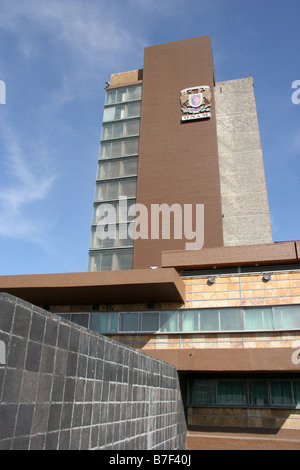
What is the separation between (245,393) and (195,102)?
24.4m

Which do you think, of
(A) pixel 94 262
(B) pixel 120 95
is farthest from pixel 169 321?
(B) pixel 120 95

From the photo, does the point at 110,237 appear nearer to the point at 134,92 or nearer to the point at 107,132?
the point at 107,132

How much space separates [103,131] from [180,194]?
437 inches

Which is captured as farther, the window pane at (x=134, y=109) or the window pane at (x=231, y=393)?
the window pane at (x=134, y=109)

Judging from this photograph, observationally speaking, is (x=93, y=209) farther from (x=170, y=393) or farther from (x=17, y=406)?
(x=17, y=406)

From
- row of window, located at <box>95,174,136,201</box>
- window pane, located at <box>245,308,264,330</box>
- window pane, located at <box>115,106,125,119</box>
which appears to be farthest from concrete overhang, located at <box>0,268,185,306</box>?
window pane, located at <box>115,106,125,119</box>

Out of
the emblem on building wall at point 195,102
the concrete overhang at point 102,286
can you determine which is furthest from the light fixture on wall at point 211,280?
the emblem on building wall at point 195,102

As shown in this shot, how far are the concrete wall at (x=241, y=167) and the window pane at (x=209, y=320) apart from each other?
12644 mm

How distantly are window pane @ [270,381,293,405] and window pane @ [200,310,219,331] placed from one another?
11.8 ft

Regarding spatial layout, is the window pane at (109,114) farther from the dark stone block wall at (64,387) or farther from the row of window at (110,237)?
the dark stone block wall at (64,387)

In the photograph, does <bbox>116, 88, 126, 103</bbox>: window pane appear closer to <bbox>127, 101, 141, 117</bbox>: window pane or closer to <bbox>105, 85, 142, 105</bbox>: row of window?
<bbox>105, 85, 142, 105</bbox>: row of window

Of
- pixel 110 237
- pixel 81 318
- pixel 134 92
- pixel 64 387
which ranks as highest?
pixel 134 92

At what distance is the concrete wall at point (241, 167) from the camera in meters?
30.0

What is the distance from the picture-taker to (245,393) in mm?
17188
